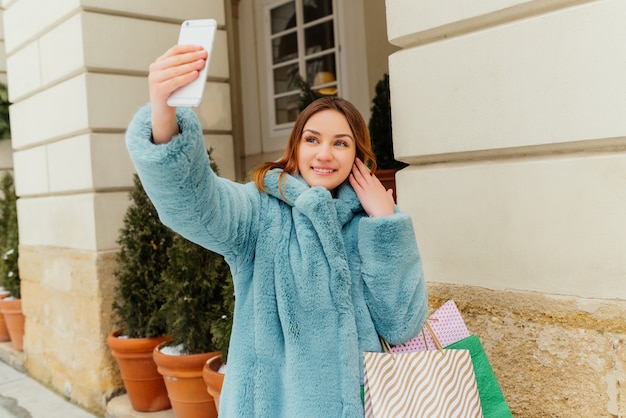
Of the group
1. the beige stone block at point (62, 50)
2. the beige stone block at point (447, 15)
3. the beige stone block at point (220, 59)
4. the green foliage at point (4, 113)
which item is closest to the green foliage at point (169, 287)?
the beige stone block at point (62, 50)

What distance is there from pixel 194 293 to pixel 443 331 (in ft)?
7.40

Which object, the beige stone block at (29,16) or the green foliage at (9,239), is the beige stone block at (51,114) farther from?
the green foliage at (9,239)

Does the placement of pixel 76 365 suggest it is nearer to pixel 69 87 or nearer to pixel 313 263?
pixel 69 87

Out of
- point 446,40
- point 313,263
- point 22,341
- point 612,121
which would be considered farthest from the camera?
point 22,341

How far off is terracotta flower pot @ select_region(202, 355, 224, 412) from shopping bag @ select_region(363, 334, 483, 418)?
184cm

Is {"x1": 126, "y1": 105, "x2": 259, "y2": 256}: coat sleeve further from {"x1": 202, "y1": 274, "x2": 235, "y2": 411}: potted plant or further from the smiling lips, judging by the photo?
{"x1": 202, "y1": 274, "x2": 235, "y2": 411}: potted plant

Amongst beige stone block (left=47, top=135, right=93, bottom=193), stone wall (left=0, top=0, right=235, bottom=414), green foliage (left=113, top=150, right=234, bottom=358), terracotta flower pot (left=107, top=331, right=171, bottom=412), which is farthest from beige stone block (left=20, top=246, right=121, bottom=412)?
beige stone block (left=47, top=135, right=93, bottom=193)

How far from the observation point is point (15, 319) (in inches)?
256

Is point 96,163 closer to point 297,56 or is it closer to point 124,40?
point 124,40

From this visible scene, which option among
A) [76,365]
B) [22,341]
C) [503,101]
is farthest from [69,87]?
[503,101]

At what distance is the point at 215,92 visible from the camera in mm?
5188

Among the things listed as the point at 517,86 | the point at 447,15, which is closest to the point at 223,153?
the point at 447,15

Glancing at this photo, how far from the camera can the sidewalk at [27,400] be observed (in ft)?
15.9

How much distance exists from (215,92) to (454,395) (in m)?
3.93
